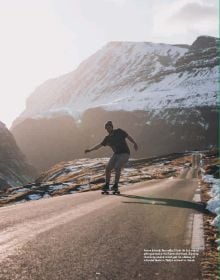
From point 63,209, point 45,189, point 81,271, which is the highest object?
point 81,271

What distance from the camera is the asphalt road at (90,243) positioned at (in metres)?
5.02

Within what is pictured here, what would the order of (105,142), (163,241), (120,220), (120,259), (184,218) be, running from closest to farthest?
(120,259)
(163,241)
(120,220)
(184,218)
(105,142)

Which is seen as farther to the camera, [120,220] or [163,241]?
[120,220]

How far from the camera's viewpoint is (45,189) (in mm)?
51469

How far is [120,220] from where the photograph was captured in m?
8.88

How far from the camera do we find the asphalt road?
16.5ft

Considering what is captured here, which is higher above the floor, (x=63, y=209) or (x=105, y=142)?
(x=105, y=142)

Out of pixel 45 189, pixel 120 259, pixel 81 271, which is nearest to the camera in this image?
pixel 81 271

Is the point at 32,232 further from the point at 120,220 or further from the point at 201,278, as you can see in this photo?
the point at 201,278

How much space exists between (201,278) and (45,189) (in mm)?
47290

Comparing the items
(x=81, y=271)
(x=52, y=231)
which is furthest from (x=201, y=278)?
(x=52, y=231)

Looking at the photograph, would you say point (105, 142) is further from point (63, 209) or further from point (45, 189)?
point (45, 189)

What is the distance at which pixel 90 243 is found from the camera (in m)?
6.58

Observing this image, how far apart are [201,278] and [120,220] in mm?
3877
